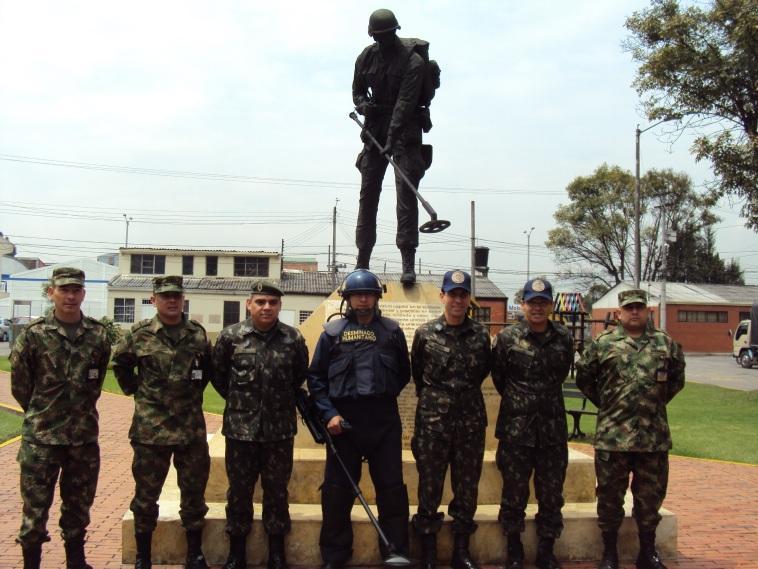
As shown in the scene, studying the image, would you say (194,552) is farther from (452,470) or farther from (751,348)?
(751,348)

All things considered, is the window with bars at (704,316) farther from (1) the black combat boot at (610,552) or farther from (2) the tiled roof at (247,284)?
(1) the black combat boot at (610,552)

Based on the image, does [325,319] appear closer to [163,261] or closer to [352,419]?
[352,419]

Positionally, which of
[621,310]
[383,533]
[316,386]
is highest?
[621,310]

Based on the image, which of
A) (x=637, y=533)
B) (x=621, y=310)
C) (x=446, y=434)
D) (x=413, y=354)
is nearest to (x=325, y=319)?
(x=413, y=354)

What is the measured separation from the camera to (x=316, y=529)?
14.8ft

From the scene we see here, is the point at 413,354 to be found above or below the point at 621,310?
below

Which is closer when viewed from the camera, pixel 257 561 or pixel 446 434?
pixel 446 434

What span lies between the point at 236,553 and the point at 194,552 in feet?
0.84

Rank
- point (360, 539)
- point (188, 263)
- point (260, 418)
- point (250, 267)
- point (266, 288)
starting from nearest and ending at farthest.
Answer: point (260, 418) < point (266, 288) < point (360, 539) < point (188, 263) < point (250, 267)

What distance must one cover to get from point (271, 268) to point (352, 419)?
1374 inches

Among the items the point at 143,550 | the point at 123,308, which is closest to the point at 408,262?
the point at 143,550

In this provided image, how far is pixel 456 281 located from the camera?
4.39m

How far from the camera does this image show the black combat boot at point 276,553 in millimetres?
4219

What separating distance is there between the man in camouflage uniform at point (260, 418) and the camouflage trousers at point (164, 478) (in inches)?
6.7
